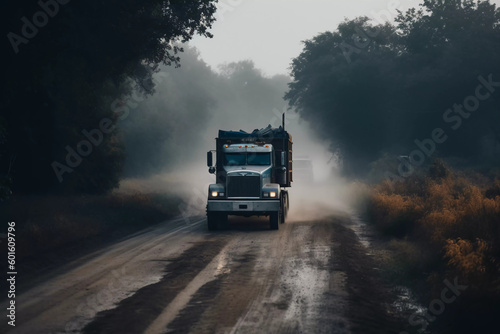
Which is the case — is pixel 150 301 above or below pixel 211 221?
below

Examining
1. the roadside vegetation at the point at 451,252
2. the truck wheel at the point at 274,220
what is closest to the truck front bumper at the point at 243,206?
the truck wheel at the point at 274,220

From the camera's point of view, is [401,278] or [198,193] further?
[198,193]

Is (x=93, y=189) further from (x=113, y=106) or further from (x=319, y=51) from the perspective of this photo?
(x=319, y=51)

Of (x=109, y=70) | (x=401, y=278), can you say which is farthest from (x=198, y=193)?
(x=401, y=278)

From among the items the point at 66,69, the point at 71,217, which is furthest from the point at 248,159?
the point at 66,69

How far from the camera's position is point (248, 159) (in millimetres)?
22750

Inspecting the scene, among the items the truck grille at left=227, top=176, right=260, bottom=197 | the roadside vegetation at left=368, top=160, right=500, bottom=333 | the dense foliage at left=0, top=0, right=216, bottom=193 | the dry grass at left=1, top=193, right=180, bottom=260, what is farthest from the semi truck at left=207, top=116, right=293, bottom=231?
the dense foliage at left=0, top=0, right=216, bottom=193

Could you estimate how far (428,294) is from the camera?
1066cm

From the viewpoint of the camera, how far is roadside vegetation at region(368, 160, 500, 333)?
8.79 meters

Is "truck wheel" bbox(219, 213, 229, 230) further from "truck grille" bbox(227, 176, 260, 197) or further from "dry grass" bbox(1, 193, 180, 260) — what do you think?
"dry grass" bbox(1, 193, 180, 260)

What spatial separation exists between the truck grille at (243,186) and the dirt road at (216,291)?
3.35m

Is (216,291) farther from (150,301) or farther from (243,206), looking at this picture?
(243,206)

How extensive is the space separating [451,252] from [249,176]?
10.9m

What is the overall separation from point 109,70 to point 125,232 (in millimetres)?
6795
